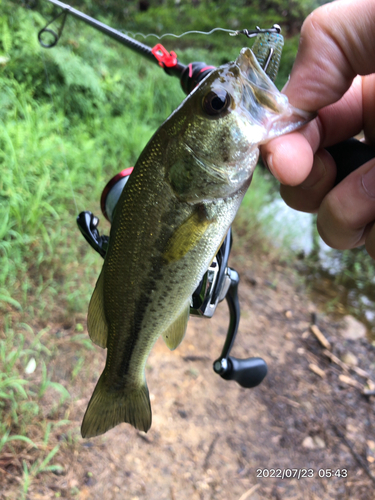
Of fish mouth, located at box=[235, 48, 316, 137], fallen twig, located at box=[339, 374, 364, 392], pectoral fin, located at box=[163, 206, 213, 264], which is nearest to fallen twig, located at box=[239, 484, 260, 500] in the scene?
fallen twig, located at box=[339, 374, 364, 392]

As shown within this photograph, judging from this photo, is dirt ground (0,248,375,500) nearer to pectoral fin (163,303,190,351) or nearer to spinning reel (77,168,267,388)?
spinning reel (77,168,267,388)

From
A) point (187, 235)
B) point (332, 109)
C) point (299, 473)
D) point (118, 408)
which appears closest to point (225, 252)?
point (187, 235)

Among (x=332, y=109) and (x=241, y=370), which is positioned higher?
(x=332, y=109)

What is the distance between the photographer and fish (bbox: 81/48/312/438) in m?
1.11

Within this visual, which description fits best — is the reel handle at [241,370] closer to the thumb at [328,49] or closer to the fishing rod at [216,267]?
the fishing rod at [216,267]

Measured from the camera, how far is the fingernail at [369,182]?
4.63 feet

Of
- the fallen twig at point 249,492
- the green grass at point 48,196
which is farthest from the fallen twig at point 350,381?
the green grass at point 48,196

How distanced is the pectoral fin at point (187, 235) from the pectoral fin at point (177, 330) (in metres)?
0.27

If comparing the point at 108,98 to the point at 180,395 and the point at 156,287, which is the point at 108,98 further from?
the point at 156,287

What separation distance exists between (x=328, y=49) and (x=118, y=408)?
1710 millimetres

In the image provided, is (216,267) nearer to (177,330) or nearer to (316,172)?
(177,330)

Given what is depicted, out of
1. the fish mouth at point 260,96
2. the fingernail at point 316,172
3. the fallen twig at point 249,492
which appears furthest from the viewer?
the fallen twig at point 249,492

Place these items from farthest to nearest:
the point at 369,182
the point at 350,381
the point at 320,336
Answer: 1. the point at 320,336
2. the point at 350,381
3. the point at 369,182

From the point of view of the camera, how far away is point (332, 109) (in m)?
1.66
